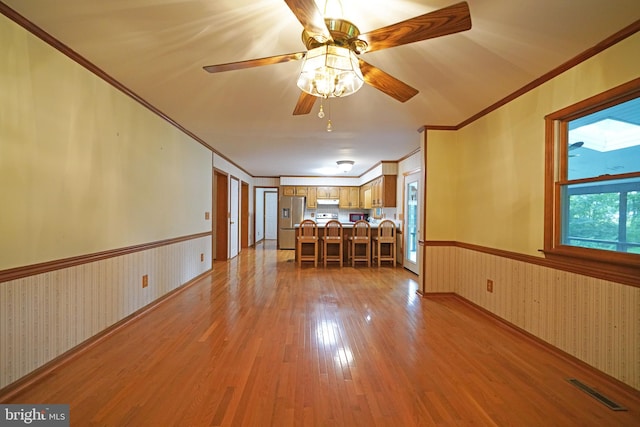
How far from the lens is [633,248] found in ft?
5.90

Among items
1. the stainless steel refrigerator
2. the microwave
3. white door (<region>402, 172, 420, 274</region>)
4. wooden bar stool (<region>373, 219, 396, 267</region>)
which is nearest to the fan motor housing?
white door (<region>402, 172, 420, 274</region>)

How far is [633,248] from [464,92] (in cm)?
175

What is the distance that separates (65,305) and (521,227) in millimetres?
3769

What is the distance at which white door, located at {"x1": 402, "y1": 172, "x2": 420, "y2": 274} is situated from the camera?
5.31 metres

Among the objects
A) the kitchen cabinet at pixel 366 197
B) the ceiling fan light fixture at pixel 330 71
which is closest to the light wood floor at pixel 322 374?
the ceiling fan light fixture at pixel 330 71

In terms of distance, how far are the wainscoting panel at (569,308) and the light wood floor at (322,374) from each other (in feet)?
0.42

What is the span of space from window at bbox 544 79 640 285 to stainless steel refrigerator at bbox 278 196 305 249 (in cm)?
678

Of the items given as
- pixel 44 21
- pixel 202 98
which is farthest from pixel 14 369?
pixel 202 98

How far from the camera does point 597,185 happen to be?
2.02m

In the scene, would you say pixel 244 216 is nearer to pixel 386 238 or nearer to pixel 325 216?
pixel 325 216

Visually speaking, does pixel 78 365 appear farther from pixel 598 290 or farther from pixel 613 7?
pixel 613 7

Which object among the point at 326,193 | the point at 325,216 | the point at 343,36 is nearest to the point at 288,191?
the point at 326,193

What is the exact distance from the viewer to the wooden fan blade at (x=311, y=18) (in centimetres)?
120

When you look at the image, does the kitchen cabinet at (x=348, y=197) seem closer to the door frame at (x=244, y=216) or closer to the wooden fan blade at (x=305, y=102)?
the door frame at (x=244, y=216)
